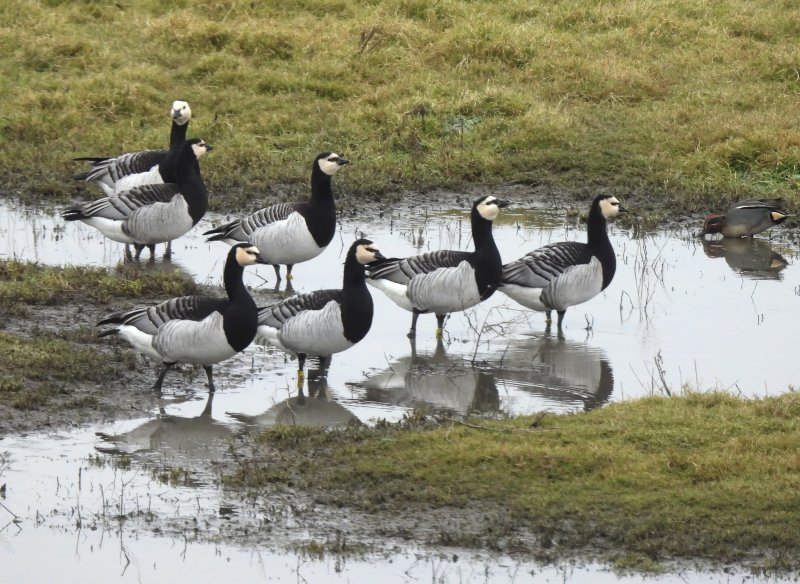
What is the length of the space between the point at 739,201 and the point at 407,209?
4.15 meters

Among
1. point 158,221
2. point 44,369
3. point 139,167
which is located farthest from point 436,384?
point 139,167

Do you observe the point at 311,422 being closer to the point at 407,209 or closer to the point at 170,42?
the point at 407,209

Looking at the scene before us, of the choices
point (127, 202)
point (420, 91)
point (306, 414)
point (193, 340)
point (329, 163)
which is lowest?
point (306, 414)

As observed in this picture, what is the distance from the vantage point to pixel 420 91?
19.4 m

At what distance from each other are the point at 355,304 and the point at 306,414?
4.09ft

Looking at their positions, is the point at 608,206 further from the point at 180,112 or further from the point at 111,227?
the point at 180,112

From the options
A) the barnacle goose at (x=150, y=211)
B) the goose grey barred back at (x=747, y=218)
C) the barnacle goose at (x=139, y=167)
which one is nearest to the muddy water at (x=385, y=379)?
the goose grey barred back at (x=747, y=218)

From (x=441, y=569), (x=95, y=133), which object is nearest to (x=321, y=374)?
(x=441, y=569)

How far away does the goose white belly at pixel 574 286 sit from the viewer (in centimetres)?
1292

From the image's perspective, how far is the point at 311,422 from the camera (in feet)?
33.7

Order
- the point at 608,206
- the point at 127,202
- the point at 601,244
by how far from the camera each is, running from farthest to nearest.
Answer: the point at 127,202 < the point at 608,206 < the point at 601,244

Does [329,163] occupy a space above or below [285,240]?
above

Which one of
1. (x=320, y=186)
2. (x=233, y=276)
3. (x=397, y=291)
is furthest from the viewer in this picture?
(x=320, y=186)

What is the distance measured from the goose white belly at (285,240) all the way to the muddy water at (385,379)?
1.28 feet
